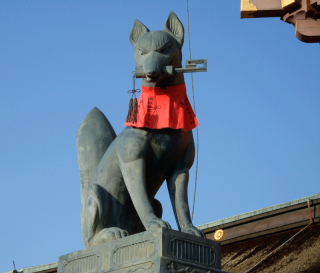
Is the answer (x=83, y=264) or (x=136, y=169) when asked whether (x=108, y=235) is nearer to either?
(x=83, y=264)

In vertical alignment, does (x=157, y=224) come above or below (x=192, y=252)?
above

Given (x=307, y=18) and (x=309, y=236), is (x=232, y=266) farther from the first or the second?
(x=307, y=18)

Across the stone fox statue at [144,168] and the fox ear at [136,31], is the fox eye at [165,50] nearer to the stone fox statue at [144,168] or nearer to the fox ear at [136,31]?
the stone fox statue at [144,168]

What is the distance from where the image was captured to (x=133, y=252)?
4.45m

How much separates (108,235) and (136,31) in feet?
6.10

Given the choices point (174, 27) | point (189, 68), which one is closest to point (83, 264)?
point (189, 68)

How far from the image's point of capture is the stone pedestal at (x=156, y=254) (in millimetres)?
4270

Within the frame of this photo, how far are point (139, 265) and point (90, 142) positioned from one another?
1.74m

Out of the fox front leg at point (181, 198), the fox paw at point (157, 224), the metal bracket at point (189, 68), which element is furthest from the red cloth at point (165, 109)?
the fox paw at point (157, 224)

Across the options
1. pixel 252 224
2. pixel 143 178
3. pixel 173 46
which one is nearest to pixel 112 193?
pixel 143 178

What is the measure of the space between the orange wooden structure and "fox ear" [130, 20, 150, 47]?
43.9 inches

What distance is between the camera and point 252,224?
760 cm

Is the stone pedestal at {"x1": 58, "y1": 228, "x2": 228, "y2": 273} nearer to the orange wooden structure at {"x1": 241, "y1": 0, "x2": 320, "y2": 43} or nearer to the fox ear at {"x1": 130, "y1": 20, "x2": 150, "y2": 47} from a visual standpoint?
the fox ear at {"x1": 130, "y1": 20, "x2": 150, "y2": 47}

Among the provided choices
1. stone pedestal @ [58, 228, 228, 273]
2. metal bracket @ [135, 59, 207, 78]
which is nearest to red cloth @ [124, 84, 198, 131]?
metal bracket @ [135, 59, 207, 78]
